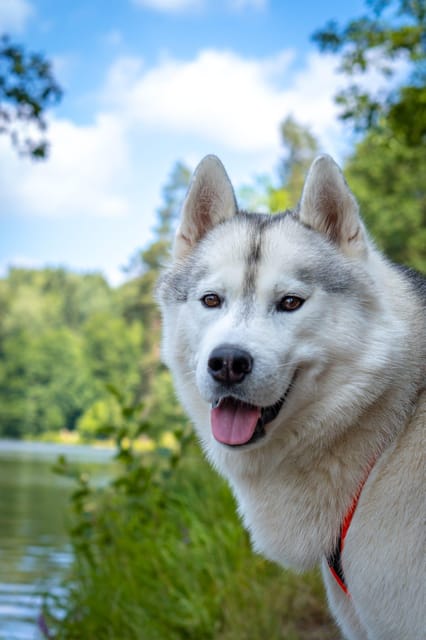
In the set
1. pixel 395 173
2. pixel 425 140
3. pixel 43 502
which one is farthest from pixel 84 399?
pixel 425 140

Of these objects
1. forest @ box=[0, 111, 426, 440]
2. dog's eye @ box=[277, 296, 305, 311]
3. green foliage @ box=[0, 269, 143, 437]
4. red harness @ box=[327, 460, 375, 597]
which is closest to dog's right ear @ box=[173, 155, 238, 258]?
dog's eye @ box=[277, 296, 305, 311]

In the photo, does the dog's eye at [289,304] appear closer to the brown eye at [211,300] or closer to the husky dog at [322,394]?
the husky dog at [322,394]

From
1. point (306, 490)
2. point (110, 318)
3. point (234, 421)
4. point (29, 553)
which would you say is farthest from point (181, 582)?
point (110, 318)

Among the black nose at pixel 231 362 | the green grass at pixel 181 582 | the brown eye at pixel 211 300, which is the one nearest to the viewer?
the black nose at pixel 231 362

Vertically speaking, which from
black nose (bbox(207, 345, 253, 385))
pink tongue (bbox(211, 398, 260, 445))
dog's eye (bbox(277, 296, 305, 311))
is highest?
dog's eye (bbox(277, 296, 305, 311))

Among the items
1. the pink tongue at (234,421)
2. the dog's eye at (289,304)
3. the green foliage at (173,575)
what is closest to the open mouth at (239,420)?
the pink tongue at (234,421)

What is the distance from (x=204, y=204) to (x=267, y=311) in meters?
0.79

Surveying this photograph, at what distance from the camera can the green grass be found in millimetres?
5312

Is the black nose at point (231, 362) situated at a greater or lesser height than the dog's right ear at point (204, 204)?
lesser

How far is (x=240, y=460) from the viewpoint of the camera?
3.32m

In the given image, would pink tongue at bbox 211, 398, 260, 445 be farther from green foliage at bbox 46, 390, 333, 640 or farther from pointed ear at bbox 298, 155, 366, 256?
green foliage at bbox 46, 390, 333, 640

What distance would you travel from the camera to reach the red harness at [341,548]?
3.12 meters

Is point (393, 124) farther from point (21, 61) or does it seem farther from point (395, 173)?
point (395, 173)

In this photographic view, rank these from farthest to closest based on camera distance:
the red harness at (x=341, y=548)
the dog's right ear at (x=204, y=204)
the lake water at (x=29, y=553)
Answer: the lake water at (x=29, y=553) → the dog's right ear at (x=204, y=204) → the red harness at (x=341, y=548)
